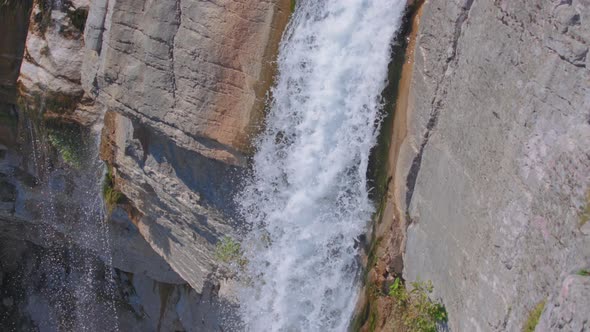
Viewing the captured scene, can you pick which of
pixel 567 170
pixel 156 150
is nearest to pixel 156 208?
pixel 156 150

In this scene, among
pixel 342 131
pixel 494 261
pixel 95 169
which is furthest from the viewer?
pixel 95 169

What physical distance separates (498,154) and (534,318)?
1110 mm

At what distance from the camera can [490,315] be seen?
4.86 meters

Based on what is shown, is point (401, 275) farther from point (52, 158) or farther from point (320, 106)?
point (52, 158)

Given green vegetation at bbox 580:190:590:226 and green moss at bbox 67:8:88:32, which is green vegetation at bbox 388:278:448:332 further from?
green moss at bbox 67:8:88:32

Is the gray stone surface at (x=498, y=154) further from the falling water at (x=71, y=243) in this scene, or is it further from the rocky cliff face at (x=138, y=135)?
the falling water at (x=71, y=243)

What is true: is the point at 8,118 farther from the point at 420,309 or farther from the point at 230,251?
the point at 420,309

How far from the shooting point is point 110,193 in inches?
405

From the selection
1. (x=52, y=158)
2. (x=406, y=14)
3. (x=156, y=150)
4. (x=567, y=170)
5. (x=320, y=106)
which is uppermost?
(x=406, y=14)

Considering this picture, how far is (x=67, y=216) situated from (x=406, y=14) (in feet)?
25.3

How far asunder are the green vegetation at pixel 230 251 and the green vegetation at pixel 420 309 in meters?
2.72

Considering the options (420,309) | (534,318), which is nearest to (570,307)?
(534,318)

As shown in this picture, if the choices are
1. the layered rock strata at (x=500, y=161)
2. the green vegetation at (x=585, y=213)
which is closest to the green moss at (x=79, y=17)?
the layered rock strata at (x=500, y=161)

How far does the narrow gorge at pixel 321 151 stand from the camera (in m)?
4.36
